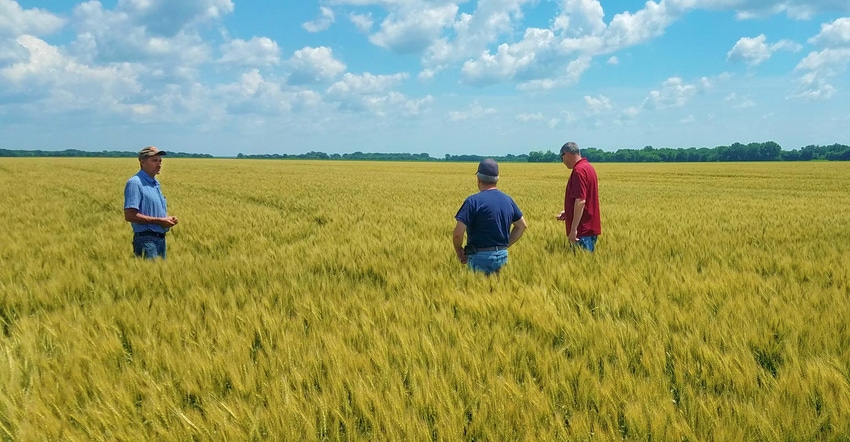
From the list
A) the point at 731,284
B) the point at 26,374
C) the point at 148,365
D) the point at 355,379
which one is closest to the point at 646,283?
the point at 731,284

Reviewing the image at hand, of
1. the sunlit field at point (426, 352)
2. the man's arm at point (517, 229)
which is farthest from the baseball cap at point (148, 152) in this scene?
the man's arm at point (517, 229)

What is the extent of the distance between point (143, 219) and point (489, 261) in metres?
3.76

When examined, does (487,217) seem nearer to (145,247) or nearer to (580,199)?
(580,199)

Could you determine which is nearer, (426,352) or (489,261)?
(426,352)

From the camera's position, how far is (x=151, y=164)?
5129 mm

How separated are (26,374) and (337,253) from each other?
3.65 metres

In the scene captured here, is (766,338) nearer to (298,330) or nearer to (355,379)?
(355,379)

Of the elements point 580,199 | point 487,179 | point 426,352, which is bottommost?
point 426,352

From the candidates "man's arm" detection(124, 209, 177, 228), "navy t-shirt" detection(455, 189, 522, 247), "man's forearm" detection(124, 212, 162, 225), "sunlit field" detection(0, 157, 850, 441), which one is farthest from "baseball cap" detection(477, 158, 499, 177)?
"man's forearm" detection(124, 212, 162, 225)

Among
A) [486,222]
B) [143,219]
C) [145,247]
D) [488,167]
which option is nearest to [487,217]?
[486,222]

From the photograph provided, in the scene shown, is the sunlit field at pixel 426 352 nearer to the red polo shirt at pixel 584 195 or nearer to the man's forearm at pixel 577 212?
the man's forearm at pixel 577 212

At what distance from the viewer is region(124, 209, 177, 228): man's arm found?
16.3ft

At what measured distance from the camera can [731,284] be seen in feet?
13.3

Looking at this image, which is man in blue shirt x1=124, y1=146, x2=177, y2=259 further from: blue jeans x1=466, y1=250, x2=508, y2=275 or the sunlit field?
blue jeans x1=466, y1=250, x2=508, y2=275
